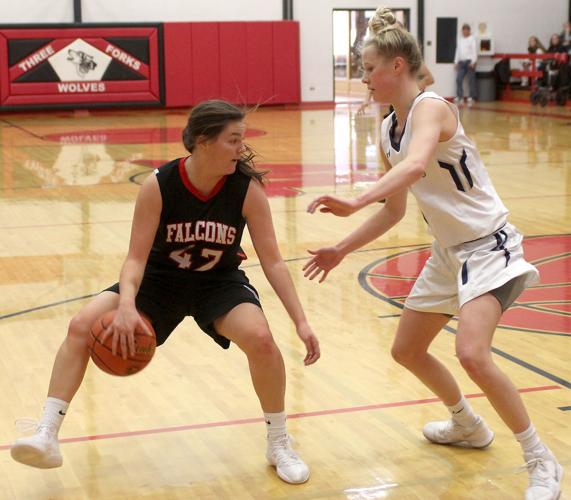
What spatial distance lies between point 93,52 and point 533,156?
11.2m

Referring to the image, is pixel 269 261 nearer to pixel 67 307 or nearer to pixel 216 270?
pixel 216 270

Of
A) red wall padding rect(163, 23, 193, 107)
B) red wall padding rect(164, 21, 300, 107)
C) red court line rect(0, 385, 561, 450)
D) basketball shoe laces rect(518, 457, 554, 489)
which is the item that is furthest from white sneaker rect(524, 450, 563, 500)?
red wall padding rect(163, 23, 193, 107)

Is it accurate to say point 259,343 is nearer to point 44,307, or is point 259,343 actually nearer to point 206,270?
point 206,270

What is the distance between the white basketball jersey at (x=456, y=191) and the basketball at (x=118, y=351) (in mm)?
1094

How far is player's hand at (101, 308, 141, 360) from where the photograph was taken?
3482 millimetres

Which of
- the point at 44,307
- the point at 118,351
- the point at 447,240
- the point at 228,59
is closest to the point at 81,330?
the point at 118,351

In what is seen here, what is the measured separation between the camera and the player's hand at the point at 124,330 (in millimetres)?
3482

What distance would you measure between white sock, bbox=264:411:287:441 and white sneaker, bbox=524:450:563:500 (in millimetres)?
890

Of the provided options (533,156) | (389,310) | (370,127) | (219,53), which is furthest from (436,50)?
(389,310)

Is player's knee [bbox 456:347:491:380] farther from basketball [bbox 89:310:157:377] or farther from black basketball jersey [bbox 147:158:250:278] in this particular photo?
basketball [bbox 89:310:157:377]

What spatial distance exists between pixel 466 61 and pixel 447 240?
71.5 ft

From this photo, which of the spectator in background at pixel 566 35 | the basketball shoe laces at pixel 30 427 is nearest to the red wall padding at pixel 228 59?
the spectator in background at pixel 566 35

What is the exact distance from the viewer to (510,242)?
12.0 feet

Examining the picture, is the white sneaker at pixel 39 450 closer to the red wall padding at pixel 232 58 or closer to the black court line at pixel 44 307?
the black court line at pixel 44 307
